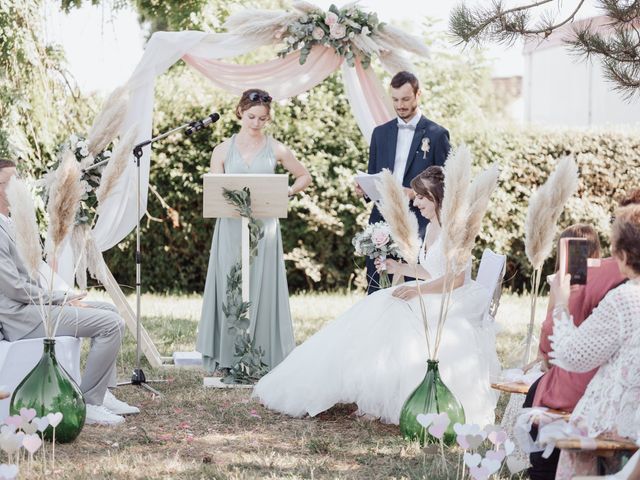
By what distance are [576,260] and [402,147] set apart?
125 inches

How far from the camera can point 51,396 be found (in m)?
4.41

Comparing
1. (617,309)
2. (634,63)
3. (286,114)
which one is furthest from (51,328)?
(286,114)

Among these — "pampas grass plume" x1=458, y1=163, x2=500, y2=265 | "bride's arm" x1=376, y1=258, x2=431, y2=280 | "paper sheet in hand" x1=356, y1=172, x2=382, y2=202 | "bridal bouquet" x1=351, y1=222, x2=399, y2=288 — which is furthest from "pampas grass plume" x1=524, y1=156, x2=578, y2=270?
"paper sheet in hand" x1=356, y1=172, x2=382, y2=202

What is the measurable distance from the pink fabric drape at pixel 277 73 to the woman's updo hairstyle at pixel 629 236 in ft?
13.5

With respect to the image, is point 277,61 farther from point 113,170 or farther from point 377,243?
point 113,170

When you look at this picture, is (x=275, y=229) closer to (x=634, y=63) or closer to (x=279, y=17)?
(x=279, y=17)

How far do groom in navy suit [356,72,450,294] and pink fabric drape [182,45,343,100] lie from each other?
0.71 m

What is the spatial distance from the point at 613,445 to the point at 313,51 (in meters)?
4.54

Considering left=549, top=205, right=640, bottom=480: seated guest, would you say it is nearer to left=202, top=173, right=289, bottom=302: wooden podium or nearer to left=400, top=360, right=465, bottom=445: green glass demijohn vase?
left=400, top=360, right=465, bottom=445: green glass demijohn vase

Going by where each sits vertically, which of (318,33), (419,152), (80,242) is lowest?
(80,242)

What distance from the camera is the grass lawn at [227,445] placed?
416 cm

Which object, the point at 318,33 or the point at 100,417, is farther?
the point at 318,33

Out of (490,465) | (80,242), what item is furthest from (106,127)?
(490,465)

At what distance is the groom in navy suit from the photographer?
20.4ft
